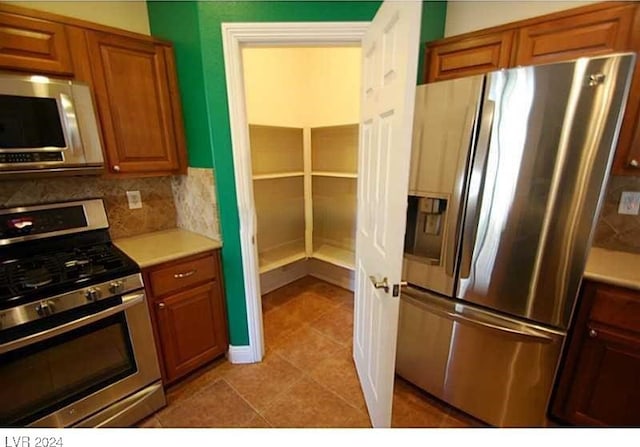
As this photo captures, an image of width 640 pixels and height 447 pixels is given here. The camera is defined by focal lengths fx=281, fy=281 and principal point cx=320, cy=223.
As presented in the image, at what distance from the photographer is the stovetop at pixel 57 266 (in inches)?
45.4

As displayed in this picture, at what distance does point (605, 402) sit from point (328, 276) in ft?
7.45

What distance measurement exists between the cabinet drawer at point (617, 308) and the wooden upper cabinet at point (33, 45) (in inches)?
107

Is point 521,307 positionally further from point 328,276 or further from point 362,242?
point 328,276

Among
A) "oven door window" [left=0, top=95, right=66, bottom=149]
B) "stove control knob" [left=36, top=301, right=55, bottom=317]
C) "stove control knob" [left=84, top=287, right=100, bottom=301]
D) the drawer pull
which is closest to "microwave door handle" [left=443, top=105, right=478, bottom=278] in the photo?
the drawer pull

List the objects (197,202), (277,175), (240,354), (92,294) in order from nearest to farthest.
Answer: (92,294)
(197,202)
(240,354)
(277,175)

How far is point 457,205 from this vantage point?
4.44ft

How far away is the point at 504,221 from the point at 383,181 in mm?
577

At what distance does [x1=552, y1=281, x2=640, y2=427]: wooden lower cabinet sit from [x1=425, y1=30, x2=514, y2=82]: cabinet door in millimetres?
1199

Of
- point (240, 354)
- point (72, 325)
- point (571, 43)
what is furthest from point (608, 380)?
point (72, 325)

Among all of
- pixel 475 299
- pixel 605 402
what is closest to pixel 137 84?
pixel 475 299

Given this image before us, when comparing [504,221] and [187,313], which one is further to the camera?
[187,313]

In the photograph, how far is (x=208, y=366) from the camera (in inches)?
76.4

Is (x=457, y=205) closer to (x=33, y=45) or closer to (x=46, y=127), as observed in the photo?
(x=46, y=127)

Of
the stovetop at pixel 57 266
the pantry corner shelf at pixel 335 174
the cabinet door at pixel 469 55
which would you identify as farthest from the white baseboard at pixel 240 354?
the cabinet door at pixel 469 55
